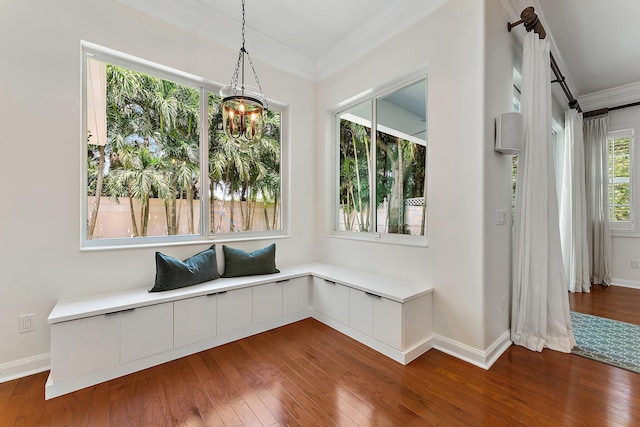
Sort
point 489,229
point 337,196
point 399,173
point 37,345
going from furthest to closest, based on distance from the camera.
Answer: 1. point 337,196
2. point 399,173
3. point 489,229
4. point 37,345

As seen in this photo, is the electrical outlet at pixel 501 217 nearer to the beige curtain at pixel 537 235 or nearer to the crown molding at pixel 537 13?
the beige curtain at pixel 537 235

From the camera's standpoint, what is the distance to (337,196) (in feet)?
11.8

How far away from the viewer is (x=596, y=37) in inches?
120

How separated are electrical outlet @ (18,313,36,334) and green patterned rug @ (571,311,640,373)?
13.7 ft

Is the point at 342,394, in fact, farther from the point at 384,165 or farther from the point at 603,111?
the point at 603,111

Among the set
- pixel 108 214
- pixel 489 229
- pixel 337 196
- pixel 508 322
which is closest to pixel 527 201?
pixel 489 229

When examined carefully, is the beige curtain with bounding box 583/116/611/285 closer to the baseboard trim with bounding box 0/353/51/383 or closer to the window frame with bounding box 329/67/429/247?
the window frame with bounding box 329/67/429/247

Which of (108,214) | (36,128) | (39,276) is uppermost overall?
(36,128)

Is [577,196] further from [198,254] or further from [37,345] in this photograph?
[37,345]

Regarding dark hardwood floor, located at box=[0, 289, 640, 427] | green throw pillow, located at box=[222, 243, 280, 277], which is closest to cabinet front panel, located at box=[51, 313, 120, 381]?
dark hardwood floor, located at box=[0, 289, 640, 427]

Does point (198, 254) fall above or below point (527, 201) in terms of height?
below

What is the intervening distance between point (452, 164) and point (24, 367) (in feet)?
11.7

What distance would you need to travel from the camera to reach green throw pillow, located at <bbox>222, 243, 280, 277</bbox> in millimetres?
2754

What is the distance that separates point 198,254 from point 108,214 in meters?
0.82
